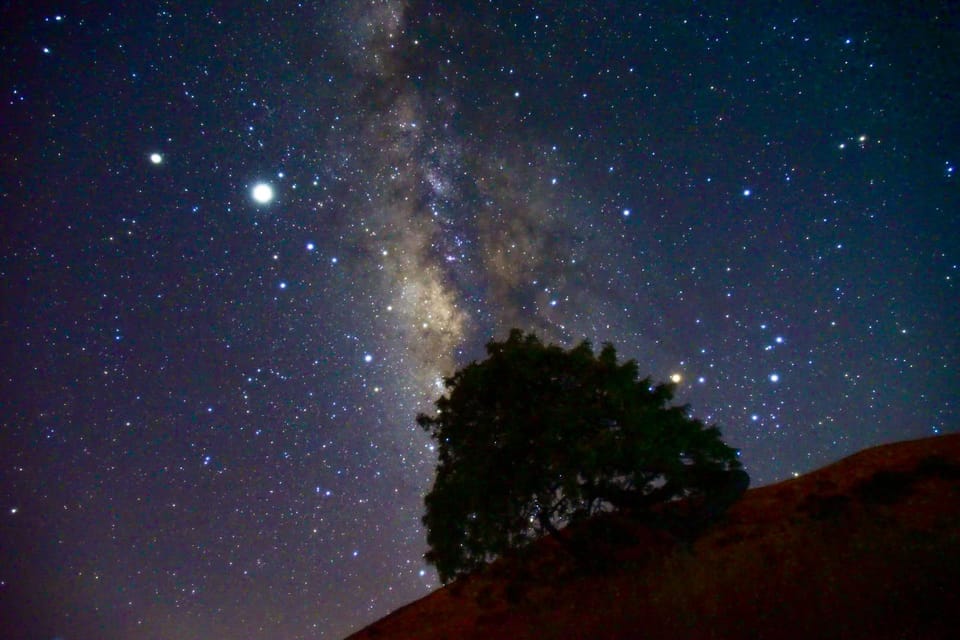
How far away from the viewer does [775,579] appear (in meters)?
7.44

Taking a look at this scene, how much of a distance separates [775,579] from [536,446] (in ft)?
21.7

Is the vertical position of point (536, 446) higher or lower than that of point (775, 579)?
higher

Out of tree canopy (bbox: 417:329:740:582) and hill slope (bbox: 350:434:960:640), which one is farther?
tree canopy (bbox: 417:329:740:582)

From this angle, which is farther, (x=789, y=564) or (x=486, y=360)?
(x=486, y=360)

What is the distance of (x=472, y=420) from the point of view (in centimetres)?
1492

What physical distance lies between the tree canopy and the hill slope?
215 centimetres

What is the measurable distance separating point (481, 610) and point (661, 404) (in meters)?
10.1

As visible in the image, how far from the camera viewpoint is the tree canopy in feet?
43.1

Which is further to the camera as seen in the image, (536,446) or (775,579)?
(536,446)

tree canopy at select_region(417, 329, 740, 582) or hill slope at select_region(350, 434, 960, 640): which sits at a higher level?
tree canopy at select_region(417, 329, 740, 582)

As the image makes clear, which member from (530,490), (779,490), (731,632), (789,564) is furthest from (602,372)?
(779,490)

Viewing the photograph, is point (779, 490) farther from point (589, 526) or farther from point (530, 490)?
point (530, 490)

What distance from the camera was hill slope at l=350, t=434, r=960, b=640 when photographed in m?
5.82

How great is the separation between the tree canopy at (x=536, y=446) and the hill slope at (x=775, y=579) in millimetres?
2147
